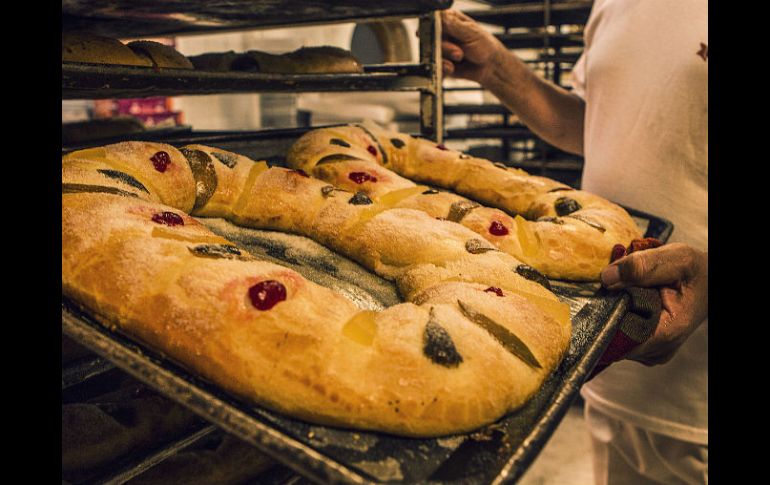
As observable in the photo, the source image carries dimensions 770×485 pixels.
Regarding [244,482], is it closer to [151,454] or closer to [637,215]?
[151,454]

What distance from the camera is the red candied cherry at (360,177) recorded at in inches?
57.1

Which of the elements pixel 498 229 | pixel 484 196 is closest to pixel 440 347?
pixel 498 229

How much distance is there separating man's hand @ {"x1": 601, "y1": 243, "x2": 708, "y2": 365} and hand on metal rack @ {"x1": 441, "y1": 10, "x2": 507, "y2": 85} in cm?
128

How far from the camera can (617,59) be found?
6.43 feet

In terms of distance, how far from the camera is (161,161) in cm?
120

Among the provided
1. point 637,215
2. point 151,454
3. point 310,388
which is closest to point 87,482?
point 151,454

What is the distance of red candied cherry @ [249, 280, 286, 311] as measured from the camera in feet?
2.53

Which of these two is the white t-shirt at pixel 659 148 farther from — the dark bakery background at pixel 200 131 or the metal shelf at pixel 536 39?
the metal shelf at pixel 536 39

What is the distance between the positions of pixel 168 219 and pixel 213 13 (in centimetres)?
100

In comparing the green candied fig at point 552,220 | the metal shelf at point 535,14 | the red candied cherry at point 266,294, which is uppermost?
the metal shelf at point 535,14

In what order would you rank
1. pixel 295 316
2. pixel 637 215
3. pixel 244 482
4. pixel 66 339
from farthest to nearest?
pixel 637 215 < pixel 66 339 < pixel 244 482 < pixel 295 316

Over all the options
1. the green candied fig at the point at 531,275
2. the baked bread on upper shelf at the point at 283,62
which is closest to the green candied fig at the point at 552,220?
the green candied fig at the point at 531,275

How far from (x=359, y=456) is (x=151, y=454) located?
0.60 metres

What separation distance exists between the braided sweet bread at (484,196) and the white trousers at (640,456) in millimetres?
927
